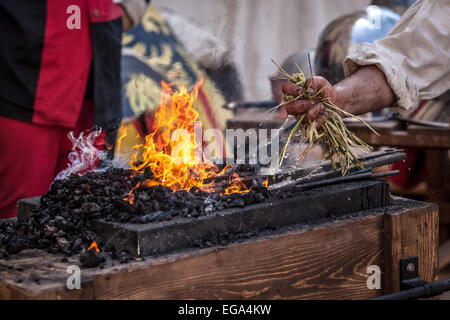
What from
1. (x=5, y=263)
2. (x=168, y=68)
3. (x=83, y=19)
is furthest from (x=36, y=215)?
(x=168, y=68)

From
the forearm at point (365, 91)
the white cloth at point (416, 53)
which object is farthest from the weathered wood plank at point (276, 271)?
the white cloth at point (416, 53)

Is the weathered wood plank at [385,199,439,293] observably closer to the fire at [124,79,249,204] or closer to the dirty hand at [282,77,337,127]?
the dirty hand at [282,77,337,127]

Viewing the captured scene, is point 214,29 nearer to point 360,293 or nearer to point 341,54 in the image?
point 360,293

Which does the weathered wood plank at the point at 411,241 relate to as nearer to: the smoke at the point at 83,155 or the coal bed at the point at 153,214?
the coal bed at the point at 153,214

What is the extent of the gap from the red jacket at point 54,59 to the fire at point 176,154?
2.68 feet

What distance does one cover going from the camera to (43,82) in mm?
2941

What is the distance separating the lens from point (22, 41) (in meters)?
2.86

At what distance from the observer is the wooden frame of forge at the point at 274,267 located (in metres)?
1.52

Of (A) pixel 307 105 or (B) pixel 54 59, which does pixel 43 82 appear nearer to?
(B) pixel 54 59

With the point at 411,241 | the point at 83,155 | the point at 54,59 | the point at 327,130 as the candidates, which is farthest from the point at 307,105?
the point at 54,59

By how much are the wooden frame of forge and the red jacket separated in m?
1.38

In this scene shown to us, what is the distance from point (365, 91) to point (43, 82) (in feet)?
5.67

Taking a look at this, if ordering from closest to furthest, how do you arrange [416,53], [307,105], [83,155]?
[307,105]
[83,155]
[416,53]

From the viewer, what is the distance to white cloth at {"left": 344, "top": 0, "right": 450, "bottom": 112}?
2556mm
